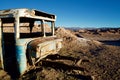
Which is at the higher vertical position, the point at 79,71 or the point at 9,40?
the point at 9,40

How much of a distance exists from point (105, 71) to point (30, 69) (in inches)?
119

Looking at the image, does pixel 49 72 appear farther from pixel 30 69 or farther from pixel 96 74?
pixel 96 74

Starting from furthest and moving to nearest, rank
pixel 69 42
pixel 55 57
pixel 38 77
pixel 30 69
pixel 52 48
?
pixel 69 42 → pixel 55 57 → pixel 52 48 → pixel 30 69 → pixel 38 77

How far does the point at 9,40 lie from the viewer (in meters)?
7.73

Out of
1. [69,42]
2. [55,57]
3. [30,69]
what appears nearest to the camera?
[30,69]

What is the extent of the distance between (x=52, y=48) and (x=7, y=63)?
198 cm

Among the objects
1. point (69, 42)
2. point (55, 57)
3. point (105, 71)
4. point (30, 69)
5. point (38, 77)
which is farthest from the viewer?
point (69, 42)

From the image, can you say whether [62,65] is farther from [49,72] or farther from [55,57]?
[55,57]

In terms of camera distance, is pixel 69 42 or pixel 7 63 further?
pixel 69 42

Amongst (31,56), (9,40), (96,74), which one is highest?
(9,40)

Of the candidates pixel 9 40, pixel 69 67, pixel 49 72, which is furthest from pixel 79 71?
pixel 9 40

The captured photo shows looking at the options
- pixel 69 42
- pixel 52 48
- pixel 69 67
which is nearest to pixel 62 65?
pixel 69 67

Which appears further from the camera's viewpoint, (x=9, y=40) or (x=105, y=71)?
(x=9, y=40)

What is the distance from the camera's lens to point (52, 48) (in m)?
7.52
